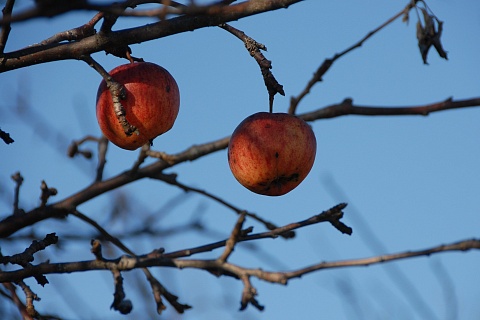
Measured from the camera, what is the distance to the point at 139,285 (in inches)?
173

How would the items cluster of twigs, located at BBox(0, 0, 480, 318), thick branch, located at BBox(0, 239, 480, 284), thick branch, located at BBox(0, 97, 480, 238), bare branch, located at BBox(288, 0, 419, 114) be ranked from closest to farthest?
cluster of twigs, located at BBox(0, 0, 480, 318) < thick branch, located at BBox(0, 239, 480, 284) < thick branch, located at BBox(0, 97, 480, 238) < bare branch, located at BBox(288, 0, 419, 114)

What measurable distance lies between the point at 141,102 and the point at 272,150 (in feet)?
1.39

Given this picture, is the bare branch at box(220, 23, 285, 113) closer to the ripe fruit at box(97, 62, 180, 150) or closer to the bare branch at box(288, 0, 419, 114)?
the ripe fruit at box(97, 62, 180, 150)

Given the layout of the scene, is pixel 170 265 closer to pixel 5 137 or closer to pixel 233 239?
pixel 233 239

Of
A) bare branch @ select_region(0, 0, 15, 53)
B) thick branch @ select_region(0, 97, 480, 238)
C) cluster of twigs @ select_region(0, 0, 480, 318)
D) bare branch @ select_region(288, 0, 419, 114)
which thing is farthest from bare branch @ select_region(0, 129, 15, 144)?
bare branch @ select_region(288, 0, 419, 114)

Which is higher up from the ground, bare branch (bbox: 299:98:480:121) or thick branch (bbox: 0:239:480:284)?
bare branch (bbox: 299:98:480:121)

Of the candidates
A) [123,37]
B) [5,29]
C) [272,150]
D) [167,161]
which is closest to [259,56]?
[123,37]

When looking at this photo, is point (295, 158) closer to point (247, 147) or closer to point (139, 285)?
point (247, 147)

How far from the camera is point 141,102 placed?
82.7 inches

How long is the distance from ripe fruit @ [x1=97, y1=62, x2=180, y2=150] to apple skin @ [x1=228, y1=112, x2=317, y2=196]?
0.80 feet

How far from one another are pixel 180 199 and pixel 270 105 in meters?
1.39

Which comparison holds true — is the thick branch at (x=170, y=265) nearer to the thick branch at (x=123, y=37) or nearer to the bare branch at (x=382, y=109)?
the thick branch at (x=123, y=37)

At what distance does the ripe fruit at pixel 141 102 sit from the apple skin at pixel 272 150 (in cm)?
25

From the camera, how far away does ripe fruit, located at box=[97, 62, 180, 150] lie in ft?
6.90
